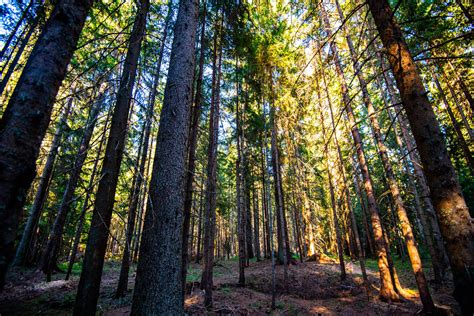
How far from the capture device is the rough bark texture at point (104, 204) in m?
4.28

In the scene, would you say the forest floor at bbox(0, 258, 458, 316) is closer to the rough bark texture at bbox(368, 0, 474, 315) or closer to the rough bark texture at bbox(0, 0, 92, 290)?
the rough bark texture at bbox(0, 0, 92, 290)

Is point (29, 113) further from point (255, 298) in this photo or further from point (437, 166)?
point (255, 298)

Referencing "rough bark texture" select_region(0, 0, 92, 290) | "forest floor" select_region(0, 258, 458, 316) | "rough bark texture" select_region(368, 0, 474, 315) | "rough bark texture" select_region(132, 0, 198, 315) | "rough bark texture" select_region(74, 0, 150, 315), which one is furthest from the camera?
"forest floor" select_region(0, 258, 458, 316)

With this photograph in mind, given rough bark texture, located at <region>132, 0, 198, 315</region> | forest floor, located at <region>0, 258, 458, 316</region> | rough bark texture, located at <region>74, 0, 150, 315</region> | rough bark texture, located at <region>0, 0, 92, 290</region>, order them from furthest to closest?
forest floor, located at <region>0, 258, 458, 316</region>, rough bark texture, located at <region>74, 0, 150, 315</region>, rough bark texture, located at <region>132, 0, 198, 315</region>, rough bark texture, located at <region>0, 0, 92, 290</region>

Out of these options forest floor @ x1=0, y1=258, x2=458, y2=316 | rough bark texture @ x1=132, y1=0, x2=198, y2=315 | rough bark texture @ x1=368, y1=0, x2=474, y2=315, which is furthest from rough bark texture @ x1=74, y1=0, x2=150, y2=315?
rough bark texture @ x1=368, y1=0, x2=474, y2=315

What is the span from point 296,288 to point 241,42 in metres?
12.2

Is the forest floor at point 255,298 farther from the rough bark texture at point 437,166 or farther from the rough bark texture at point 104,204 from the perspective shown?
the rough bark texture at point 437,166

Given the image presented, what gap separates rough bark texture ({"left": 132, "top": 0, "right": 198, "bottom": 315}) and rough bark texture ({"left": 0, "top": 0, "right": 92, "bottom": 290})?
4.86 ft

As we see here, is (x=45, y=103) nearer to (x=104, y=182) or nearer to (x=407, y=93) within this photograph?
(x=104, y=182)

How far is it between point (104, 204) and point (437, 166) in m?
5.72

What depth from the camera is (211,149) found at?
8359 mm

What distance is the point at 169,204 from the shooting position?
3264 mm

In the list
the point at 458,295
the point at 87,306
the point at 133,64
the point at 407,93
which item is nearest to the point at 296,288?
the point at 87,306

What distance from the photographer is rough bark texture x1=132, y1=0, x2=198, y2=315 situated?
9.41 feet
